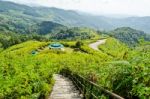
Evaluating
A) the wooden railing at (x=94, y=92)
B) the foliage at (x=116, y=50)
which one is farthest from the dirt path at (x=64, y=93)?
the foliage at (x=116, y=50)

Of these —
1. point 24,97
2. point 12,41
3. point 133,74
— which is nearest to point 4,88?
point 24,97

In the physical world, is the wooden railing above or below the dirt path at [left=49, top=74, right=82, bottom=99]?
above

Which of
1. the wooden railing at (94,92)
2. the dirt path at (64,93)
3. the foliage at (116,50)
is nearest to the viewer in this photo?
the wooden railing at (94,92)

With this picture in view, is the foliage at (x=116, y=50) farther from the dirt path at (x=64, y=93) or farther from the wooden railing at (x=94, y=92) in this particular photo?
the dirt path at (x=64, y=93)

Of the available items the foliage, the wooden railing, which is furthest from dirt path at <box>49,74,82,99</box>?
the foliage

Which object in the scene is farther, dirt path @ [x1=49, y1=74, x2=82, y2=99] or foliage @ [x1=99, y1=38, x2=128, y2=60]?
dirt path @ [x1=49, y1=74, x2=82, y2=99]

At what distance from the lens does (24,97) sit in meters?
11.4

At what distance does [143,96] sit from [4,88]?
4.81m

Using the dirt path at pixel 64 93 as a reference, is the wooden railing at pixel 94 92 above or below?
above

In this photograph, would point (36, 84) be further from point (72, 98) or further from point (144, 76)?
point (144, 76)

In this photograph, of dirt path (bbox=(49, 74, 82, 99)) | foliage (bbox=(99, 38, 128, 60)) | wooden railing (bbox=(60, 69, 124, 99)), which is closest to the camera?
wooden railing (bbox=(60, 69, 124, 99))

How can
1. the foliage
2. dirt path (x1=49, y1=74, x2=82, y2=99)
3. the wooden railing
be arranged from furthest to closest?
dirt path (x1=49, y1=74, x2=82, y2=99), the foliage, the wooden railing

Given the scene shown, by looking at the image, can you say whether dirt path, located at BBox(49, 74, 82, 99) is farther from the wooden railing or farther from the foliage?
the foliage

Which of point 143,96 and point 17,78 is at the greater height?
point 143,96
